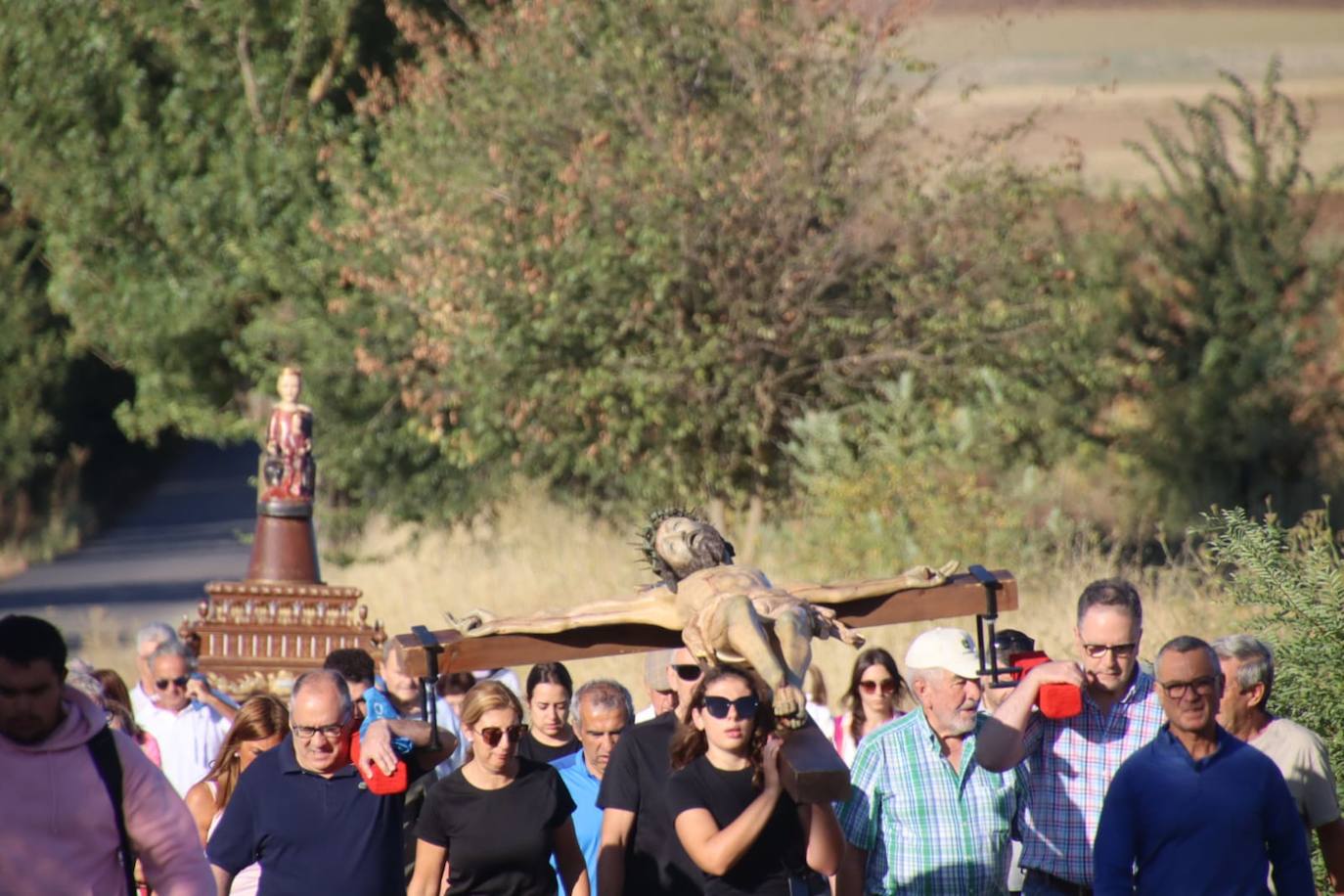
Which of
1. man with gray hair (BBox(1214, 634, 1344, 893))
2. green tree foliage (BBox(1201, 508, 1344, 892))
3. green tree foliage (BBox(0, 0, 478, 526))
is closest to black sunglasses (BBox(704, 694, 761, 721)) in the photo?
man with gray hair (BBox(1214, 634, 1344, 893))

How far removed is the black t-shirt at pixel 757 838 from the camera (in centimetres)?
518

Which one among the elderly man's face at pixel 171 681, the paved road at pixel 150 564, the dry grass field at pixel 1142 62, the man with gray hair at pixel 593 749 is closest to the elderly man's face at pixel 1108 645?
the man with gray hair at pixel 593 749

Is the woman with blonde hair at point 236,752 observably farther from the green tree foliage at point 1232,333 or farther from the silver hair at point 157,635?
the green tree foliage at point 1232,333

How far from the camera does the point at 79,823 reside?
4.56m

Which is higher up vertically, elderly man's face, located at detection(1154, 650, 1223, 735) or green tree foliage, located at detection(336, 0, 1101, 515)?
green tree foliage, located at detection(336, 0, 1101, 515)

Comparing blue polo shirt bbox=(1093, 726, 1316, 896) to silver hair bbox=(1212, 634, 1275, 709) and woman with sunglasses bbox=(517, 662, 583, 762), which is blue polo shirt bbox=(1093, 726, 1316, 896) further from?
woman with sunglasses bbox=(517, 662, 583, 762)

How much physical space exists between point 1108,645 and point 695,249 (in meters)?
11.9

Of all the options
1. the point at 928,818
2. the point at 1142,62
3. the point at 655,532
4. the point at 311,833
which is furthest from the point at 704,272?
the point at 1142,62

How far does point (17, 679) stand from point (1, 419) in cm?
3313

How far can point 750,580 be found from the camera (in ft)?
18.7

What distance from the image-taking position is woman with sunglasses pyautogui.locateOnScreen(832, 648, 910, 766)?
8727 millimetres

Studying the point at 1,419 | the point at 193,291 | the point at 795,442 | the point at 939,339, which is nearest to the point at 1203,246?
the point at 939,339

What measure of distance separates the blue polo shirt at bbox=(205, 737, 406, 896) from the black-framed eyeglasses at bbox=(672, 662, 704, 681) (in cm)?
97

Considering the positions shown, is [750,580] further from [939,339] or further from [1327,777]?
[939,339]
